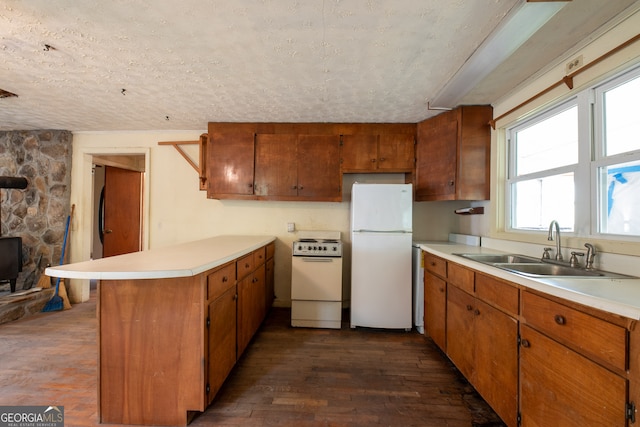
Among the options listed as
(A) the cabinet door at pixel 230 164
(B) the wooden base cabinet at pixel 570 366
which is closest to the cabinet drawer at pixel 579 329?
(B) the wooden base cabinet at pixel 570 366

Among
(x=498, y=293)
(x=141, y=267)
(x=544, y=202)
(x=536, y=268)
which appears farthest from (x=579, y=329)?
(x=141, y=267)

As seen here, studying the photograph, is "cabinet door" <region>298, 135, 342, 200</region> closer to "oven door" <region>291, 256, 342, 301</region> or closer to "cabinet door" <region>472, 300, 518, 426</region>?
"oven door" <region>291, 256, 342, 301</region>

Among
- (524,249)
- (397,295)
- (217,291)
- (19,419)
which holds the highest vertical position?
(524,249)

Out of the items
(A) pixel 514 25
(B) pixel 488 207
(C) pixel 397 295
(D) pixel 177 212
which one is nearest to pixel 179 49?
(A) pixel 514 25

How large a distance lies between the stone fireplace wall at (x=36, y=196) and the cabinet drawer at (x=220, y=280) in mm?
3082

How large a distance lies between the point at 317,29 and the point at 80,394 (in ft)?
9.12

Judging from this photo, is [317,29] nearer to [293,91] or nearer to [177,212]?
[293,91]

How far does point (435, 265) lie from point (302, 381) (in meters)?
1.44

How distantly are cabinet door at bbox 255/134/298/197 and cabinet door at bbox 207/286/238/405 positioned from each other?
1.43 m

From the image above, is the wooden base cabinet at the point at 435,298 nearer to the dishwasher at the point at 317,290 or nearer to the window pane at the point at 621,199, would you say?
the dishwasher at the point at 317,290

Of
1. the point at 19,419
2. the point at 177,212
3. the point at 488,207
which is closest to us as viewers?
the point at 19,419

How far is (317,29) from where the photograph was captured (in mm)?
1458

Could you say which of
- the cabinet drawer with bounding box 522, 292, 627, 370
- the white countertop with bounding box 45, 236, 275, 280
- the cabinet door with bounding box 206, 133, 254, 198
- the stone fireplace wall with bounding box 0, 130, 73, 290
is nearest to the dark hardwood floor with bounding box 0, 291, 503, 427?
the cabinet drawer with bounding box 522, 292, 627, 370

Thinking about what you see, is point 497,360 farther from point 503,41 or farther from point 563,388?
point 503,41
